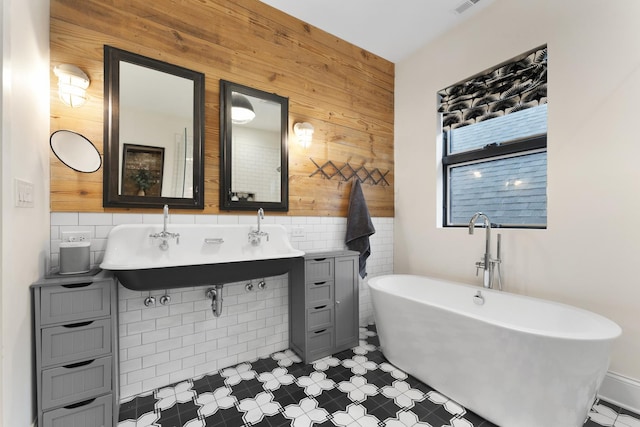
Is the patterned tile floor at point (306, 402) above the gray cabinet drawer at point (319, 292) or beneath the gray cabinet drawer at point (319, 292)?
beneath

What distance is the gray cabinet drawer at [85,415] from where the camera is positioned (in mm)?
1339

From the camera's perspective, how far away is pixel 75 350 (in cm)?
138

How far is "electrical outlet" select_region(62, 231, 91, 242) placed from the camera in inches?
63.7

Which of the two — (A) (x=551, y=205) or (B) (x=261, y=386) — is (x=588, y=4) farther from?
(B) (x=261, y=386)

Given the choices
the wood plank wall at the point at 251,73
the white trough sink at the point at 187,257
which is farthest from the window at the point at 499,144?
the white trough sink at the point at 187,257

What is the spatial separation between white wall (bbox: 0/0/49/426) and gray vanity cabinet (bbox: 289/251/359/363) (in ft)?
4.99

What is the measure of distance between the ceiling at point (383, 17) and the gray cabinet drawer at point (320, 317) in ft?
8.20

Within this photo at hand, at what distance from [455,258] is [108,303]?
8.59 feet

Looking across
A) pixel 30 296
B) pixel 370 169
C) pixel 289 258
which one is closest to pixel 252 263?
pixel 289 258

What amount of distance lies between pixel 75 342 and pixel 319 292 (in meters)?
1.49

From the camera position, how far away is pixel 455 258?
104 inches

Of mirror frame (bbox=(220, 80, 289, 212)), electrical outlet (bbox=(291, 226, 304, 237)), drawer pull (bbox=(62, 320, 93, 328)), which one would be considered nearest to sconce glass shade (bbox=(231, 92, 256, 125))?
mirror frame (bbox=(220, 80, 289, 212))

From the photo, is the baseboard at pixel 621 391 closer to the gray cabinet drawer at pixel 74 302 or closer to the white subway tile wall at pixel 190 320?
the white subway tile wall at pixel 190 320

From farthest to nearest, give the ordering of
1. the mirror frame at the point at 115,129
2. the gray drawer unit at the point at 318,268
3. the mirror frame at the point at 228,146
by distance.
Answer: the gray drawer unit at the point at 318,268
the mirror frame at the point at 228,146
the mirror frame at the point at 115,129
